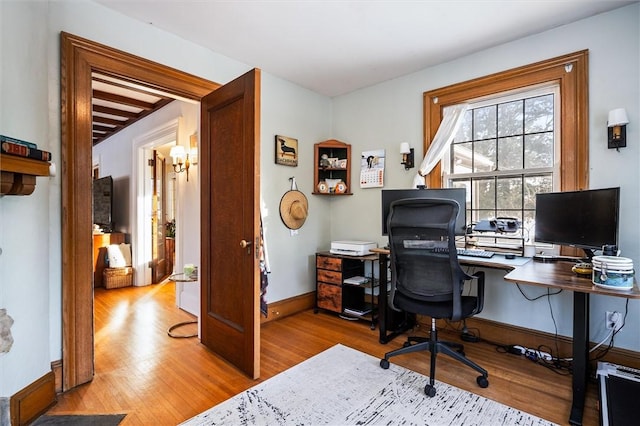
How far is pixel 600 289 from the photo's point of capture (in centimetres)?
156

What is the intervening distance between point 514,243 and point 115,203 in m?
5.89

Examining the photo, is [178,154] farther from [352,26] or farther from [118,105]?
[352,26]

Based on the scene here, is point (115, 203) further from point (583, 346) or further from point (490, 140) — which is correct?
point (583, 346)

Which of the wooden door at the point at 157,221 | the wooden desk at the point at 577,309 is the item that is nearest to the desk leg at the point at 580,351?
the wooden desk at the point at 577,309

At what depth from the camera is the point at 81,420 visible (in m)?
1.68

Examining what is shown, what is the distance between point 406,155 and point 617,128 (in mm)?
1592

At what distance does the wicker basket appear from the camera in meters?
4.45

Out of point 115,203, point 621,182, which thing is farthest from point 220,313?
point 115,203

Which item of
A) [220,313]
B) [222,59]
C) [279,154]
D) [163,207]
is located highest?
[222,59]

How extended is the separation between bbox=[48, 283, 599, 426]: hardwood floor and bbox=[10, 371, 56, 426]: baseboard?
0.06m

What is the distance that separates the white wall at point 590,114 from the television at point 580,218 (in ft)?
1.13

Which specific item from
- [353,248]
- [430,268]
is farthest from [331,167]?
[430,268]

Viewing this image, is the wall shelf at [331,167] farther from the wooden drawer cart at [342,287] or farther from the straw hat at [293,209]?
the wooden drawer cart at [342,287]

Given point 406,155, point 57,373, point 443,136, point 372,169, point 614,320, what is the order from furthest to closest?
point 372,169 → point 406,155 → point 443,136 → point 614,320 → point 57,373
